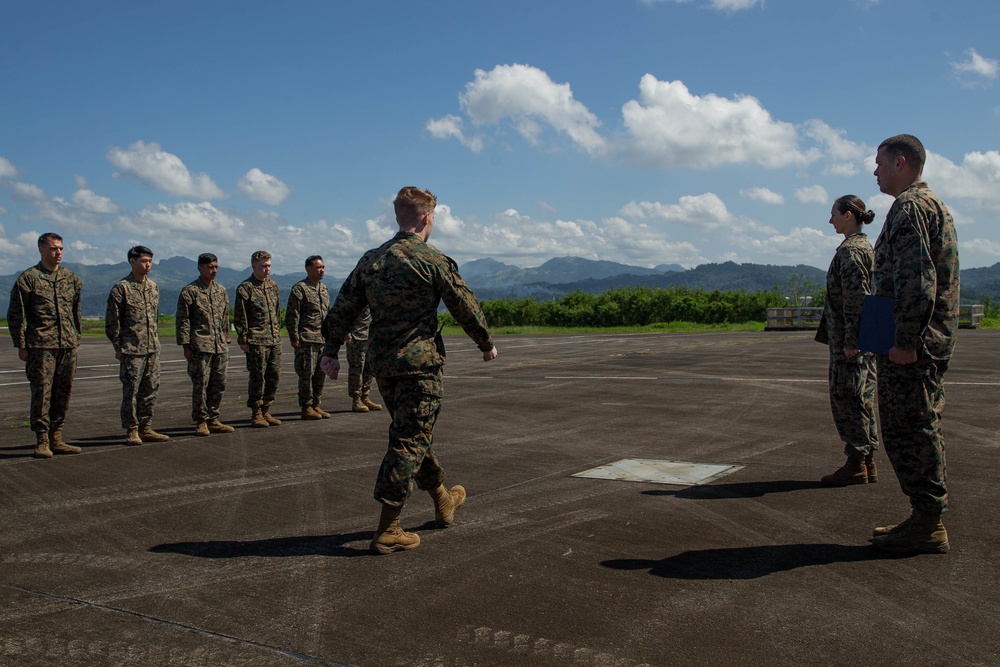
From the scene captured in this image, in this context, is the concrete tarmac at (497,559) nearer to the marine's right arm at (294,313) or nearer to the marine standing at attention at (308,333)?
the marine standing at attention at (308,333)

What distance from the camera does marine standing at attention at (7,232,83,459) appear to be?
820cm

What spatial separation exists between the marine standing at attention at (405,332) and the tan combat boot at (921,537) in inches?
101

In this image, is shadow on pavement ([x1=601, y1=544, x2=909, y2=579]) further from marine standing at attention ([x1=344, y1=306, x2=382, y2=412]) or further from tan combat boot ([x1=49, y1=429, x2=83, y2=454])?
marine standing at attention ([x1=344, y1=306, x2=382, y2=412])

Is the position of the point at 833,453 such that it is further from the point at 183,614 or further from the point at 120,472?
the point at 120,472

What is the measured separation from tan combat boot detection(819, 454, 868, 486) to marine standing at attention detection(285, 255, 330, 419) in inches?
262

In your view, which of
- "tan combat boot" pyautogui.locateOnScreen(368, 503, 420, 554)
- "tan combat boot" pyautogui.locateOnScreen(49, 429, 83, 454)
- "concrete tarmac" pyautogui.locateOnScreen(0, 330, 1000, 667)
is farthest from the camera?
"tan combat boot" pyautogui.locateOnScreen(49, 429, 83, 454)

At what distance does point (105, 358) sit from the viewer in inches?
967

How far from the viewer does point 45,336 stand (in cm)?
825

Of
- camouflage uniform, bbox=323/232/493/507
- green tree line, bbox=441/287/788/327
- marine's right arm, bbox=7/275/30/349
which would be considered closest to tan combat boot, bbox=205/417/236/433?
marine's right arm, bbox=7/275/30/349

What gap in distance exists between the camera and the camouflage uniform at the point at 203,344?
31.9ft

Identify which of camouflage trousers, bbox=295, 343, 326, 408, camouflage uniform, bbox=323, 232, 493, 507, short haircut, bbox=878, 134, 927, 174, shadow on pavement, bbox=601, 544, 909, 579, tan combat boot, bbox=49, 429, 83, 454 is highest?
short haircut, bbox=878, 134, 927, 174

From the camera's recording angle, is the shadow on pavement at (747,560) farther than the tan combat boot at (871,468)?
No

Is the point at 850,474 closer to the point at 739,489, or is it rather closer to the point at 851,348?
the point at 739,489

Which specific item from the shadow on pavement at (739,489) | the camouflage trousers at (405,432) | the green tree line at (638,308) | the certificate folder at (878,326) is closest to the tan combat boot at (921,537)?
the certificate folder at (878,326)
